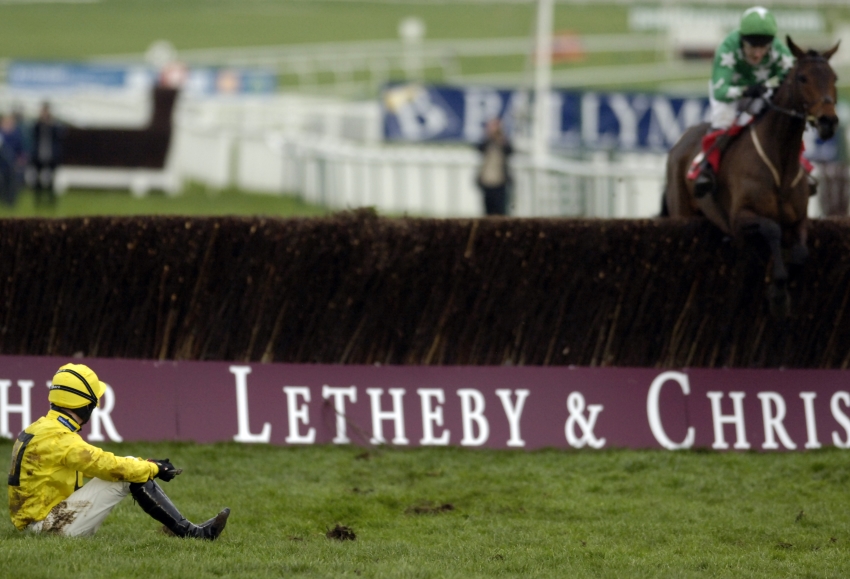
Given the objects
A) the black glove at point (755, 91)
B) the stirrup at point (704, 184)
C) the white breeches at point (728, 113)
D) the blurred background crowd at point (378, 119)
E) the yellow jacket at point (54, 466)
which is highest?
the black glove at point (755, 91)

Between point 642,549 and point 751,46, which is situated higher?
point 751,46

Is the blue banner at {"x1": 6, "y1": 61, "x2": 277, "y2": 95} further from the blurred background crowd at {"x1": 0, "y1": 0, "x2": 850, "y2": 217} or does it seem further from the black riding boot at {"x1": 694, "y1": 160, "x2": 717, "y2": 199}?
the black riding boot at {"x1": 694, "y1": 160, "x2": 717, "y2": 199}

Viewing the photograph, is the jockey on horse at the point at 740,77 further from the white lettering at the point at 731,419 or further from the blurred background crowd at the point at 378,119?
the blurred background crowd at the point at 378,119

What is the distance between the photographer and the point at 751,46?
8.55 meters

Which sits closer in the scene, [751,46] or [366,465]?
[366,465]

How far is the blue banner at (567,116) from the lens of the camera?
20641mm

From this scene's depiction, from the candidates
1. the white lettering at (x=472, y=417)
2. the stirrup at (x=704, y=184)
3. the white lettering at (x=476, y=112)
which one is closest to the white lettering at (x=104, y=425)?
the white lettering at (x=472, y=417)

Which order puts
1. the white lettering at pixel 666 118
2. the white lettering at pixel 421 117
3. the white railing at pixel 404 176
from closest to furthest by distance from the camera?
the white railing at pixel 404 176 → the white lettering at pixel 666 118 → the white lettering at pixel 421 117

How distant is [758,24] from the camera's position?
329 inches

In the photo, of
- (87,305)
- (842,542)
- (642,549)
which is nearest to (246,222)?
(87,305)

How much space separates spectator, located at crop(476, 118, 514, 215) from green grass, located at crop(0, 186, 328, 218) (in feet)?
9.28

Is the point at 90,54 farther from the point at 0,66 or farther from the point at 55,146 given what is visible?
the point at 55,146

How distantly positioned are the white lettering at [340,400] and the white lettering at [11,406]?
5.72 feet

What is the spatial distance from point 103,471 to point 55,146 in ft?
48.4
